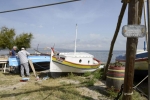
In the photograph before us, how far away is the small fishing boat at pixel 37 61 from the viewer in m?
12.0

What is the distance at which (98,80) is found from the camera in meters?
9.98

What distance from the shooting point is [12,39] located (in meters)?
23.8

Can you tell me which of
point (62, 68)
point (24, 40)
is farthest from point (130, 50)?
point (24, 40)

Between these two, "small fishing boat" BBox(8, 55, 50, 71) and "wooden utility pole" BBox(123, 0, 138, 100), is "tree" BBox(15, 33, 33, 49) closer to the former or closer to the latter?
"small fishing boat" BBox(8, 55, 50, 71)

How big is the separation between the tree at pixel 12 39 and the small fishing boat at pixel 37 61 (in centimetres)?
1045

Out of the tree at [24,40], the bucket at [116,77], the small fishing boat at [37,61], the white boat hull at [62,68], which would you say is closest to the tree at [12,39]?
the tree at [24,40]

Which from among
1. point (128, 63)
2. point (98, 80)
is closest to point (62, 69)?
point (98, 80)

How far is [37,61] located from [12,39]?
1257 centimetres

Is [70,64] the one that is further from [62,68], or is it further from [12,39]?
[12,39]

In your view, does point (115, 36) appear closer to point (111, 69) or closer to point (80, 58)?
point (111, 69)

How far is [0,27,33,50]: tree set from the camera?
23.0 m

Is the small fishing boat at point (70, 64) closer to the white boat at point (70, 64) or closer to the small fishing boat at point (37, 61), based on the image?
the white boat at point (70, 64)

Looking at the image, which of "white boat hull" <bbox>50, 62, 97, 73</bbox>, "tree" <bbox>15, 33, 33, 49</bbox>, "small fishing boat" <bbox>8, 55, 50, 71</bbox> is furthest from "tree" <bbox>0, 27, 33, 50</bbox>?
"white boat hull" <bbox>50, 62, 97, 73</bbox>

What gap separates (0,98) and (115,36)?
5.54 m
